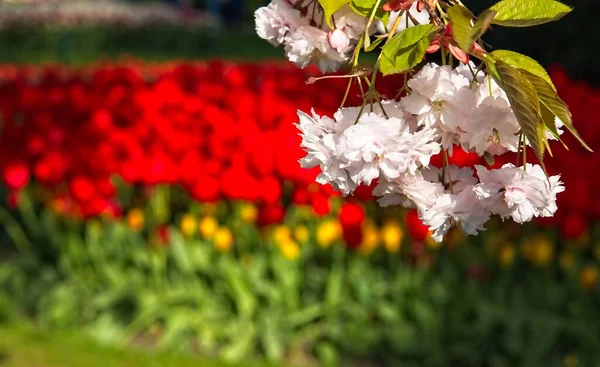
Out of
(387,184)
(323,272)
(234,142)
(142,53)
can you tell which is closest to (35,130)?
(234,142)

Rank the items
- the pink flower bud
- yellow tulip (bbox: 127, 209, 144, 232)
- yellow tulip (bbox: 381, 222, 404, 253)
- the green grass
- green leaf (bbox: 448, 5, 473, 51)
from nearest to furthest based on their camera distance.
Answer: green leaf (bbox: 448, 5, 473, 51) → the pink flower bud → the green grass → yellow tulip (bbox: 381, 222, 404, 253) → yellow tulip (bbox: 127, 209, 144, 232)

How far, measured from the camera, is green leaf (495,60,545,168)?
0.90 metres

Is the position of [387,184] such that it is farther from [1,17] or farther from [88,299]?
[1,17]

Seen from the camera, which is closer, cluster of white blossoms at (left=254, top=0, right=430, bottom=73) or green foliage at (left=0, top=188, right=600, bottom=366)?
cluster of white blossoms at (left=254, top=0, right=430, bottom=73)

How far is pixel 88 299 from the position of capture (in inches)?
184

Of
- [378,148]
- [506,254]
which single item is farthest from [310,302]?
[378,148]

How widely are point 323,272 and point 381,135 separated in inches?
139

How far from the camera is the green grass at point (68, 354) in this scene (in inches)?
165

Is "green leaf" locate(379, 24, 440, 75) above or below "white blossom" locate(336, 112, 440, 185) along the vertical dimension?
above

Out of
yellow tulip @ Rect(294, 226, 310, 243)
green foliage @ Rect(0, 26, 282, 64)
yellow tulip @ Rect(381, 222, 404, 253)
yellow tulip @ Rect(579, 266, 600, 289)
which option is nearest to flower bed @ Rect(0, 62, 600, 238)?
yellow tulip @ Rect(294, 226, 310, 243)

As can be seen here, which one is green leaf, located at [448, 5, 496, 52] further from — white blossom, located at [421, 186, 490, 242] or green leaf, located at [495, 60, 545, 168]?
white blossom, located at [421, 186, 490, 242]

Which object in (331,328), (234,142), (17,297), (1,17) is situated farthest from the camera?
(1,17)

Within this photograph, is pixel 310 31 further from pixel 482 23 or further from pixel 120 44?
pixel 120 44

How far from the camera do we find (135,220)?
181 inches
